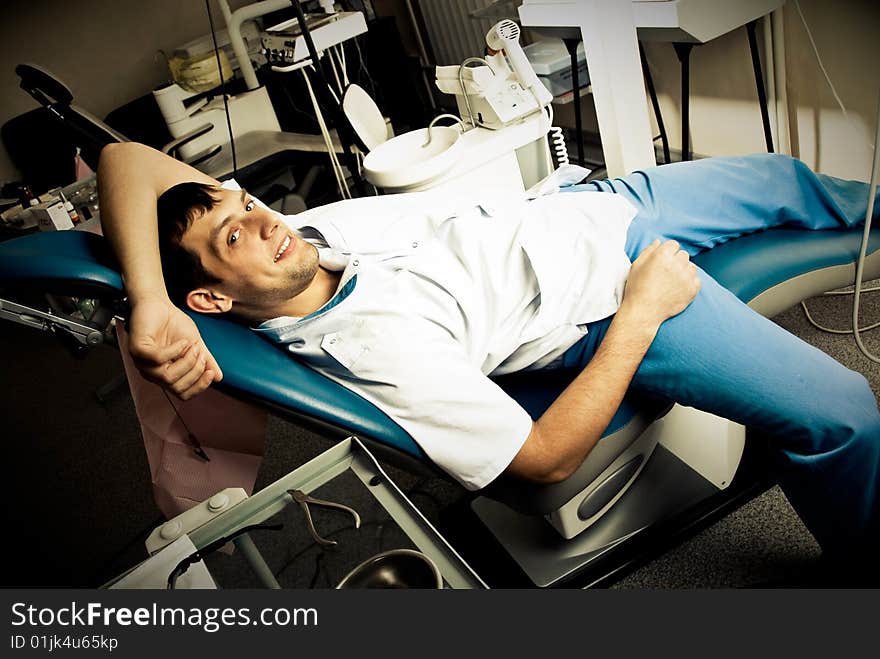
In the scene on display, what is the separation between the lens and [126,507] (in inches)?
90.2

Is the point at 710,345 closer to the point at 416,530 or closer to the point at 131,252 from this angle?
the point at 416,530

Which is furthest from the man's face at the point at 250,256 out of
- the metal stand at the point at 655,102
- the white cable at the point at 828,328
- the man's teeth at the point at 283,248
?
the metal stand at the point at 655,102

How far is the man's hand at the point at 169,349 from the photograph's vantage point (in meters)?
1.04

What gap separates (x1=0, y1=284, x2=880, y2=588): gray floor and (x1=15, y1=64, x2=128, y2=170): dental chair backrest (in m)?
1.11

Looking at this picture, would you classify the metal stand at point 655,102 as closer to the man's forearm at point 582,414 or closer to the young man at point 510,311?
the young man at point 510,311

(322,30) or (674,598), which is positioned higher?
(322,30)

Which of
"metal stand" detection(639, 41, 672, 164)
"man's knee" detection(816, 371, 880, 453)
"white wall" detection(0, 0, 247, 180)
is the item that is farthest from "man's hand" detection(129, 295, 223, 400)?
"white wall" detection(0, 0, 247, 180)

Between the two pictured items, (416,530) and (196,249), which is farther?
(196,249)

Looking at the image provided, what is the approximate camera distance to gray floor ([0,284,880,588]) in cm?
96

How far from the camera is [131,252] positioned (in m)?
1.21

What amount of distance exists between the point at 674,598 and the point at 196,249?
995 mm

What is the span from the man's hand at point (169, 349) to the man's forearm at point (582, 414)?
0.52m

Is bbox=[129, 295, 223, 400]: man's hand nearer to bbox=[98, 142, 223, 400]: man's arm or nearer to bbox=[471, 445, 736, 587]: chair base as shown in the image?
bbox=[98, 142, 223, 400]: man's arm

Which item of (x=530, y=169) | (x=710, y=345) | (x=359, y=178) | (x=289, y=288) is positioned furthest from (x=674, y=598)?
(x=359, y=178)
